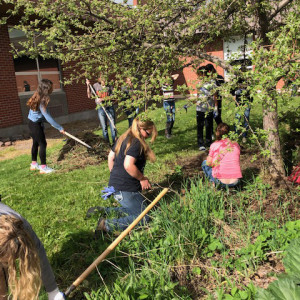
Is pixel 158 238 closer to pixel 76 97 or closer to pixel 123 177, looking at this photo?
pixel 123 177

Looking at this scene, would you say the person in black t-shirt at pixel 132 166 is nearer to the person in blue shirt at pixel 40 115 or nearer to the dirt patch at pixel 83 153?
the person in blue shirt at pixel 40 115

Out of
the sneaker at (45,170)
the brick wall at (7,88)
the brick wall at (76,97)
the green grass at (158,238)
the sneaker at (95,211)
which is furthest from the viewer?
the brick wall at (76,97)

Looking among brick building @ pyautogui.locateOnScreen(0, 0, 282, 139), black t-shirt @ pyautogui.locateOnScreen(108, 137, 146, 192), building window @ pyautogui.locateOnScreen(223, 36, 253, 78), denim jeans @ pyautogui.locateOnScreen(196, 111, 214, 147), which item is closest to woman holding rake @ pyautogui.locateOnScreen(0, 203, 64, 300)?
black t-shirt @ pyautogui.locateOnScreen(108, 137, 146, 192)

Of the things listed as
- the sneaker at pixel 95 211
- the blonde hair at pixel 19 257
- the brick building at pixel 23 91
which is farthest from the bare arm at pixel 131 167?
the brick building at pixel 23 91

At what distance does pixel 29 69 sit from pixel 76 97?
2.25 m

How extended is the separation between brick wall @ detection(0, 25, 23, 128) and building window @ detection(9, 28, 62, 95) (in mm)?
441

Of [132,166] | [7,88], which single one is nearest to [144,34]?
[132,166]

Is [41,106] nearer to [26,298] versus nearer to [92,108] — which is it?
[26,298]

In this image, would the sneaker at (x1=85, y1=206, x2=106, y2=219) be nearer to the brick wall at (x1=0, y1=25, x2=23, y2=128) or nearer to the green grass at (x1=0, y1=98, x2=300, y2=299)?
the green grass at (x1=0, y1=98, x2=300, y2=299)

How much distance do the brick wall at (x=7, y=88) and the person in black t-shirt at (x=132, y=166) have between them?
7650mm

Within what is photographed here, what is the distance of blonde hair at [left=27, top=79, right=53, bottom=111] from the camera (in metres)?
5.86

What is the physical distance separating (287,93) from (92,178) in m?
3.59

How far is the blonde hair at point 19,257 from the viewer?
1.72 meters

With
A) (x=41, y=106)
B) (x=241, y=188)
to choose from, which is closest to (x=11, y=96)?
(x=41, y=106)
